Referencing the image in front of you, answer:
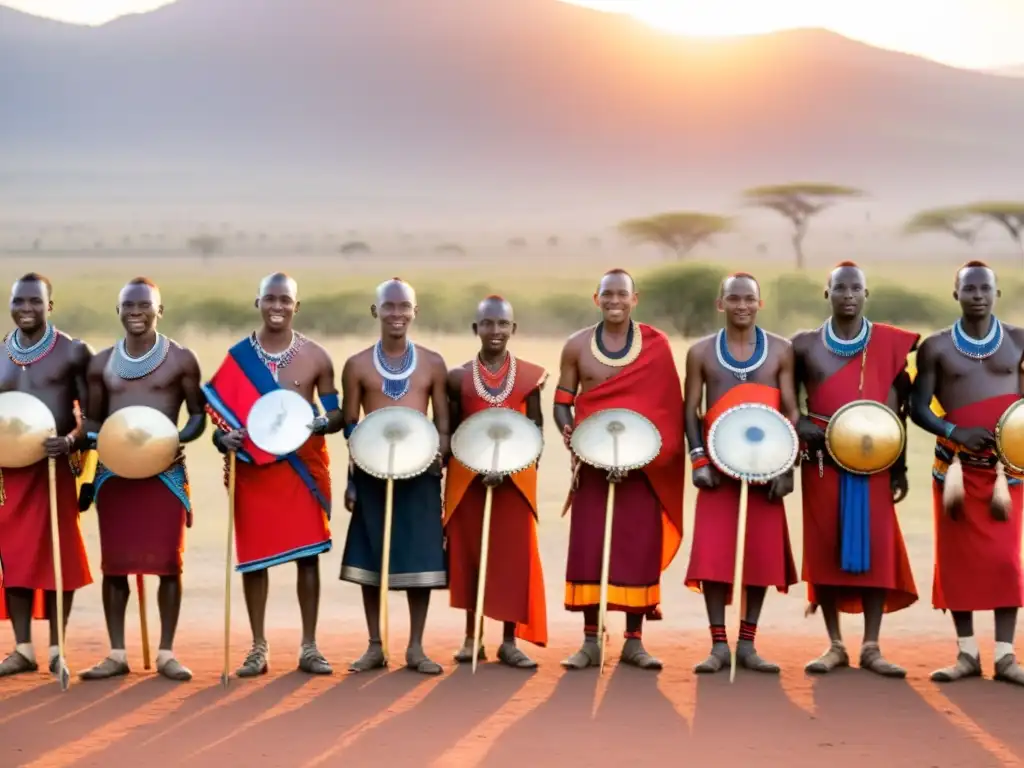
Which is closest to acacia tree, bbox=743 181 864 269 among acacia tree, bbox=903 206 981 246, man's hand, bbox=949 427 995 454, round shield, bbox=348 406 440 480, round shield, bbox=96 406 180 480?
acacia tree, bbox=903 206 981 246

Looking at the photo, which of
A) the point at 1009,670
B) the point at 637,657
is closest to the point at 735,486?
the point at 637,657

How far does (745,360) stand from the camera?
833 centimetres

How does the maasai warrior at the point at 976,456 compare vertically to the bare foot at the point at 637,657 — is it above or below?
above

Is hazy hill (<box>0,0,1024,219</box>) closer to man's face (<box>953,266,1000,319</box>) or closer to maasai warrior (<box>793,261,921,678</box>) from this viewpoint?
maasai warrior (<box>793,261,921,678</box>)

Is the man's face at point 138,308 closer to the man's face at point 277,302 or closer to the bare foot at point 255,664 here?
the man's face at point 277,302

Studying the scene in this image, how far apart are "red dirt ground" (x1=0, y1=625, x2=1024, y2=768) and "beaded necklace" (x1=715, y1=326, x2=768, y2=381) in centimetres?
168

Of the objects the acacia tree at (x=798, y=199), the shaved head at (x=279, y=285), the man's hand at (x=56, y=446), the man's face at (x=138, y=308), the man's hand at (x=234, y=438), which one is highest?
the acacia tree at (x=798, y=199)

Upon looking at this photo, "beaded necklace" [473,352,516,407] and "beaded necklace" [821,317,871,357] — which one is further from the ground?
"beaded necklace" [821,317,871,357]

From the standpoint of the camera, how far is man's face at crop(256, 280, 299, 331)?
325 inches

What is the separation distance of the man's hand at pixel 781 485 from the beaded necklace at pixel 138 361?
3.42m

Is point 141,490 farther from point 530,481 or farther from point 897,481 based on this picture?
point 897,481

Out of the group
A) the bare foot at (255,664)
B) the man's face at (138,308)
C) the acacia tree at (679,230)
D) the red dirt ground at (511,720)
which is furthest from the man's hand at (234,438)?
the acacia tree at (679,230)

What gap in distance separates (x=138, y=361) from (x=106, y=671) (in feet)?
5.60

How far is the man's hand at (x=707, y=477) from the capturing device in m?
8.20
